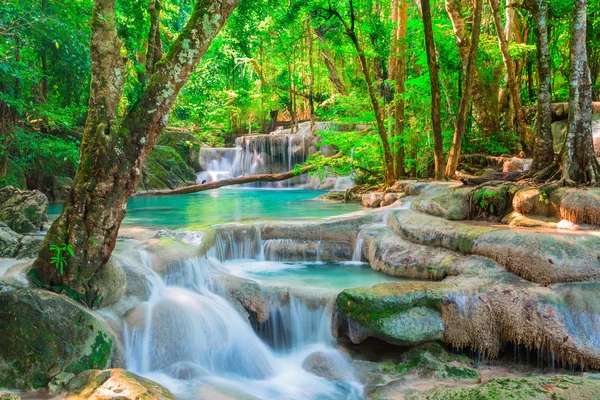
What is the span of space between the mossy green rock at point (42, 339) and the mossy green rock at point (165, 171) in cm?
1416

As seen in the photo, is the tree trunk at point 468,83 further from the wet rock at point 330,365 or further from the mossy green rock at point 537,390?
the mossy green rock at point 537,390

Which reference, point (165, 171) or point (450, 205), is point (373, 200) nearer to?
point (450, 205)

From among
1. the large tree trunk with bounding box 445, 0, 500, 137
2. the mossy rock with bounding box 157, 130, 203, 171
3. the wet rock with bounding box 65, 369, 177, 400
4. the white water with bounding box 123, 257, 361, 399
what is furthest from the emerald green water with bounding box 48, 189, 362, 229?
the mossy rock with bounding box 157, 130, 203, 171

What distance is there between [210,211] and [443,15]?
10222 mm

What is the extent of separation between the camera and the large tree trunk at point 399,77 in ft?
41.1

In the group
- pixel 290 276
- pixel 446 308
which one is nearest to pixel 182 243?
pixel 290 276

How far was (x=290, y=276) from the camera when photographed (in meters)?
7.34

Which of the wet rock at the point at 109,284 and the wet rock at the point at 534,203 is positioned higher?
the wet rock at the point at 534,203

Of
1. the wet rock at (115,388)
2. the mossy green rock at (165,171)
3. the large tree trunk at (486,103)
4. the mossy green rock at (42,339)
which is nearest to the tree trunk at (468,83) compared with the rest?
the large tree trunk at (486,103)

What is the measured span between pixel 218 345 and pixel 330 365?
1376mm

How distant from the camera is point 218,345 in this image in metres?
5.38

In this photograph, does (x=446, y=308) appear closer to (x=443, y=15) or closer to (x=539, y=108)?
(x=539, y=108)

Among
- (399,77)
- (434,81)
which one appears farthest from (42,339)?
(399,77)

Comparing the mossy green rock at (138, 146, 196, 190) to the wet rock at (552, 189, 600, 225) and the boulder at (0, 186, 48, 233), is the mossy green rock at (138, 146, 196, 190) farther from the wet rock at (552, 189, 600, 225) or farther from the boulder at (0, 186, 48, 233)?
the wet rock at (552, 189, 600, 225)
